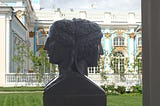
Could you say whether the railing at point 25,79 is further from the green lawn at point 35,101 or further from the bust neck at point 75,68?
the bust neck at point 75,68

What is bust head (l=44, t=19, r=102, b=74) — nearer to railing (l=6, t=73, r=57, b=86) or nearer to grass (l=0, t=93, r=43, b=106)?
grass (l=0, t=93, r=43, b=106)

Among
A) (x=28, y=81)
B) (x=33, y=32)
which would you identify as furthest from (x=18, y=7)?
(x=28, y=81)

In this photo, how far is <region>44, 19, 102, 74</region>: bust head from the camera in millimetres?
2508

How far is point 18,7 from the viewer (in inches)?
1080

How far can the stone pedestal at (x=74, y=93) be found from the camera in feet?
7.80

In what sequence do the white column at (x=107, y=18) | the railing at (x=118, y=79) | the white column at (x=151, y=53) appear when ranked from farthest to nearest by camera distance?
the white column at (x=107, y=18)
the railing at (x=118, y=79)
the white column at (x=151, y=53)

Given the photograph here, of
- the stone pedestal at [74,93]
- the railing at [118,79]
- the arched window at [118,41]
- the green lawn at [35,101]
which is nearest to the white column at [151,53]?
the stone pedestal at [74,93]

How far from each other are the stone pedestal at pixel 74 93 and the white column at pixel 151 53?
1.09 feet

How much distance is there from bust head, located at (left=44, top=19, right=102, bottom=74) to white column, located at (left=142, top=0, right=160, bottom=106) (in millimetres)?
415

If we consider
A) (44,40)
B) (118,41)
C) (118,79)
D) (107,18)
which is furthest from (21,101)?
(107,18)

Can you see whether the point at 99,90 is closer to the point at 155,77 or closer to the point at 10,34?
the point at 155,77

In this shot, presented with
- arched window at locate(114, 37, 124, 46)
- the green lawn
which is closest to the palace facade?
arched window at locate(114, 37, 124, 46)

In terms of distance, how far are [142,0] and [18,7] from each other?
25.8 meters

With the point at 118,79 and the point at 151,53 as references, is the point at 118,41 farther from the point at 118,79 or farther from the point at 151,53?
the point at 151,53
